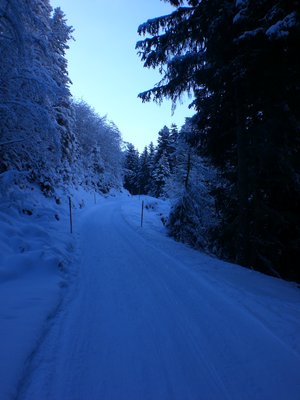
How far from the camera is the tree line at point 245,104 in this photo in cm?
641

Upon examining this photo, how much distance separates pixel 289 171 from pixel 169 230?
10.2 m

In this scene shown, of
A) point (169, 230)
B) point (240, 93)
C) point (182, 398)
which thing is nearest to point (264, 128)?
point (240, 93)

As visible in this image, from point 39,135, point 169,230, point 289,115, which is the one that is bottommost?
point 169,230

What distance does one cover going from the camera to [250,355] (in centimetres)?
334

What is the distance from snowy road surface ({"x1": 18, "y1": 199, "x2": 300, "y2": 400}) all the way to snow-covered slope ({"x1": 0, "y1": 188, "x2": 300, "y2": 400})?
0.01 m

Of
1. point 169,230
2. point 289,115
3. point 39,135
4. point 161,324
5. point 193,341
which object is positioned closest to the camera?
point 193,341

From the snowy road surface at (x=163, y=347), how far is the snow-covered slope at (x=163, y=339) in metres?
0.01

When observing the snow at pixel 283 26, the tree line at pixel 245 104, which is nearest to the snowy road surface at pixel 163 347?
the tree line at pixel 245 104

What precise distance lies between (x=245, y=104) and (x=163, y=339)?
7270 millimetres

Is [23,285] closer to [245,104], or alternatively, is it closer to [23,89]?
[23,89]

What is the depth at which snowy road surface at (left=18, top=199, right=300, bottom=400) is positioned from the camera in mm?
2754

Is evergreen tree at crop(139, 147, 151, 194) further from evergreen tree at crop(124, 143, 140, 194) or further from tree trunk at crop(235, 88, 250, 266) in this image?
tree trunk at crop(235, 88, 250, 266)

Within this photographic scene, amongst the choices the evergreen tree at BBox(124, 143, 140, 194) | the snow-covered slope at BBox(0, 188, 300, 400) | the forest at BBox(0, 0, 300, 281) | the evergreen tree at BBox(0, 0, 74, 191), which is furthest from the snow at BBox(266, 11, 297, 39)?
the evergreen tree at BBox(124, 143, 140, 194)

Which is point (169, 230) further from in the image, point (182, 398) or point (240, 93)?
point (182, 398)
